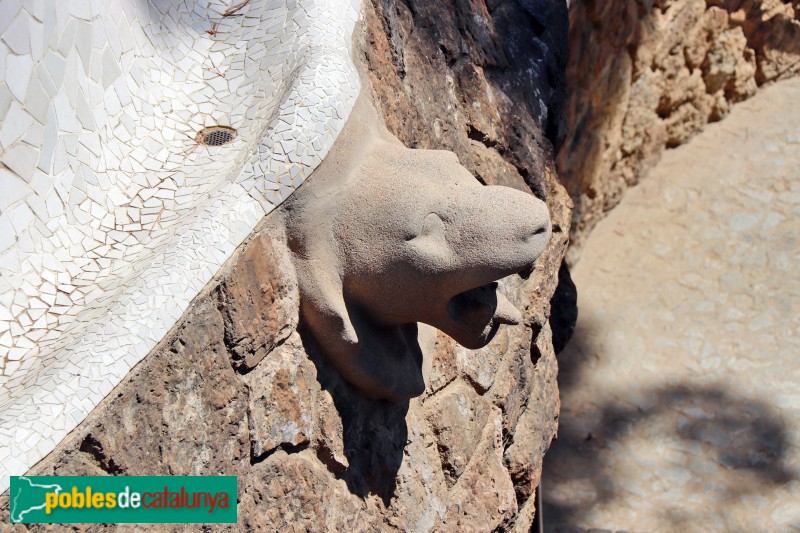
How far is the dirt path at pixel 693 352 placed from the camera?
3988mm

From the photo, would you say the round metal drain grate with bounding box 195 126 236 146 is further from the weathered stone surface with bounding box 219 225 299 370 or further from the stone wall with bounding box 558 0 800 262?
the stone wall with bounding box 558 0 800 262

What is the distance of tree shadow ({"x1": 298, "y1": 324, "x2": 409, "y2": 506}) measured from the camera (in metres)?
1.89

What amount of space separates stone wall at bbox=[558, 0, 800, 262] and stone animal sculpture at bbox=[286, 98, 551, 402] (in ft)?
9.68

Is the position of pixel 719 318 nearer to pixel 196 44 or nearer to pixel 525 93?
pixel 525 93

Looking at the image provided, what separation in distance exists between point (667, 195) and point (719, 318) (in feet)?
2.83

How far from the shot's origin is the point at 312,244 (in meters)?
1.79

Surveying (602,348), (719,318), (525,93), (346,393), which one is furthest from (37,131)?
(719,318)

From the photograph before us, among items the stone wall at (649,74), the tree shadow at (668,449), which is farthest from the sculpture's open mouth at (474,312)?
the stone wall at (649,74)

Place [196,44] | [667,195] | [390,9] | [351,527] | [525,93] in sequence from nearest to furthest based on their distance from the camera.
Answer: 1. [351,527]
2. [196,44]
3. [390,9]
4. [525,93]
5. [667,195]

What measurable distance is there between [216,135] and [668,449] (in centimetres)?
280

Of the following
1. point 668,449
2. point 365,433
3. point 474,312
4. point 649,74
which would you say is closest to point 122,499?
point 365,433

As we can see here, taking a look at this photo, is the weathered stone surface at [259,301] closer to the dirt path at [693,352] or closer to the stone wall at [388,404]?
the stone wall at [388,404]

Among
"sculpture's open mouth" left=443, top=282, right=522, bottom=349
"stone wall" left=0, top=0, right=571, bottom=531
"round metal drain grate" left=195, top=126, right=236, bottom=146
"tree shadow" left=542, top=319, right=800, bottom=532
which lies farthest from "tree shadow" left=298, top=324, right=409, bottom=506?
"tree shadow" left=542, top=319, right=800, bottom=532

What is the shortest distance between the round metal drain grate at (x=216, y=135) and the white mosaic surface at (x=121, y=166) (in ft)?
0.05
